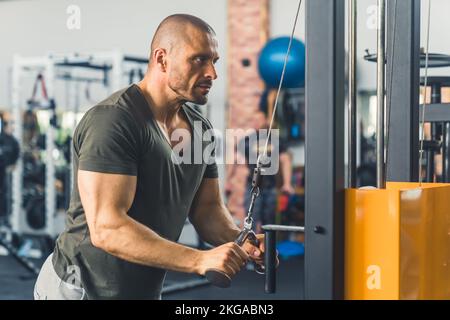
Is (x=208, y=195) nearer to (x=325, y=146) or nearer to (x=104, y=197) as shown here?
(x=104, y=197)

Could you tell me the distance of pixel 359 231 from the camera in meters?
1.52

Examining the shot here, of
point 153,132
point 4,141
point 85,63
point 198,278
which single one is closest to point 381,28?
point 153,132

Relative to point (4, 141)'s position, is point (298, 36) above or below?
above

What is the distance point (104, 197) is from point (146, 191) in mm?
210

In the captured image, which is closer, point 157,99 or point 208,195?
point 157,99

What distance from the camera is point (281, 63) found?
267 inches

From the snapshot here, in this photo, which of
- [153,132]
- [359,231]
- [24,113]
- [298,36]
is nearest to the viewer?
[359,231]

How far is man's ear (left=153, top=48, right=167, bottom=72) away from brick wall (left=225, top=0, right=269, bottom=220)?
18.4ft

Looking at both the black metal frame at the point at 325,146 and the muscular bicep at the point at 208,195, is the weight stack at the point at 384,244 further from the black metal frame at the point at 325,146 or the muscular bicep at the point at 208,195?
the muscular bicep at the point at 208,195

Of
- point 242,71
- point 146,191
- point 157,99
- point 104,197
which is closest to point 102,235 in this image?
point 104,197

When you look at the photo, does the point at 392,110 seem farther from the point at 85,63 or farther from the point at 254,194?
the point at 85,63

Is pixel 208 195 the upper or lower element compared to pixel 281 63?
lower

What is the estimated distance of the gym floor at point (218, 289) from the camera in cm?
521
